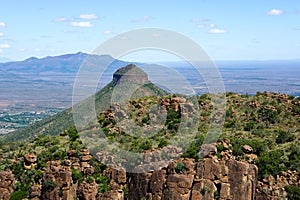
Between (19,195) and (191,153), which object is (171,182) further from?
(19,195)

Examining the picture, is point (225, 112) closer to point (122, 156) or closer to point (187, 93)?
point (187, 93)

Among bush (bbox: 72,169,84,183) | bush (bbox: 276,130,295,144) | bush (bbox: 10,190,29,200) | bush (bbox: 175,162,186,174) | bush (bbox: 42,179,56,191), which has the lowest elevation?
bush (bbox: 10,190,29,200)

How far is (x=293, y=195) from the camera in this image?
83.0 feet

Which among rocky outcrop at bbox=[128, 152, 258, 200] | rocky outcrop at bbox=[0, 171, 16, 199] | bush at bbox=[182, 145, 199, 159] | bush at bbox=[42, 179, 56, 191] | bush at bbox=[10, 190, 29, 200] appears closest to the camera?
rocky outcrop at bbox=[128, 152, 258, 200]

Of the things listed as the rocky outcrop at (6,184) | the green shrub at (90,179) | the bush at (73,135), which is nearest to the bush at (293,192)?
the green shrub at (90,179)

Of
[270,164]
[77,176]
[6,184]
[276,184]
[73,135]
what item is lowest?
[6,184]

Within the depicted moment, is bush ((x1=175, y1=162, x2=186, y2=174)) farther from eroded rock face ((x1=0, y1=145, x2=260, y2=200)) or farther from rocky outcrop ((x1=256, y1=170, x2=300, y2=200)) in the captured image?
rocky outcrop ((x1=256, y1=170, x2=300, y2=200))

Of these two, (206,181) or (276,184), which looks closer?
(276,184)

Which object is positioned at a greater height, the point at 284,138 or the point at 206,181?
the point at 284,138

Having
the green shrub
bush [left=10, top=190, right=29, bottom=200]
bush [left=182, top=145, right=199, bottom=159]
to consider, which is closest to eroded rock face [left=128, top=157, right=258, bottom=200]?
bush [left=182, top=145, right=199, bottom=159]

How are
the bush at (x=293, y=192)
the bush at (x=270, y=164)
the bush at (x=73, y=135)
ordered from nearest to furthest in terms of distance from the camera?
the bush at (x=293, y=192) → the bush at (x=270, y=164) → the bush at (x=73, y=135)

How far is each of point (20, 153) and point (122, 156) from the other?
884 cm

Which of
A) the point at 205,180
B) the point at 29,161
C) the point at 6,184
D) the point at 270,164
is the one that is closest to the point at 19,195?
the point at 6,184

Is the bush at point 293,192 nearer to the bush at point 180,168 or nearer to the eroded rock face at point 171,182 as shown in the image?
the eroded rock face at point 171,182
